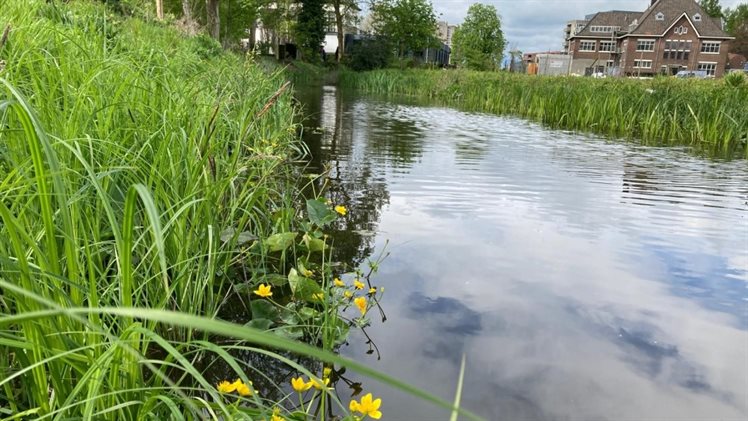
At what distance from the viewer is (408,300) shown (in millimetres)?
2795

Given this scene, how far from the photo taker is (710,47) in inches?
2280

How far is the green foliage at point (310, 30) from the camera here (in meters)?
33.5

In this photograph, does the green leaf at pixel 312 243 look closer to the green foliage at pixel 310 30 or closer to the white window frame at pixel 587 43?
the green foliage at pixel 310 30

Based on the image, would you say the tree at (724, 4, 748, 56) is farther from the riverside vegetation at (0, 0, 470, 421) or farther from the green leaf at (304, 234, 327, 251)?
the riverside vegetation at (0, 0, 470, 421)

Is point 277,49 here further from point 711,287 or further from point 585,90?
point 711,287

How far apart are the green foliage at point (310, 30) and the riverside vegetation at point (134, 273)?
103 feet

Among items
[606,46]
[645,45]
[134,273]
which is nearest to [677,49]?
[645,45]

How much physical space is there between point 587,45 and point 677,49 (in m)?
13.3

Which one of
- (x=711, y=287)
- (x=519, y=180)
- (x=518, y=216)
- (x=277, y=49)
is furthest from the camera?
(x=277, y=49)

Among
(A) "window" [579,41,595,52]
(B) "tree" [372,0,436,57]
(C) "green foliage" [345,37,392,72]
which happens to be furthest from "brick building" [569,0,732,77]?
(C) "green foliage" [345,37,392,72]

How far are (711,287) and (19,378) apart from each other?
130 inches

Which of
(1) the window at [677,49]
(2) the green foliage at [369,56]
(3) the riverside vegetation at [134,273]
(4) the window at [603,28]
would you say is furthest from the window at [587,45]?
(3) the riverside vegetation at [134,273]

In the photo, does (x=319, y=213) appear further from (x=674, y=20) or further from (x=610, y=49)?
(x=610, y=49)

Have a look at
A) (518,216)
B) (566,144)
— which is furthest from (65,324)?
(566,144)
